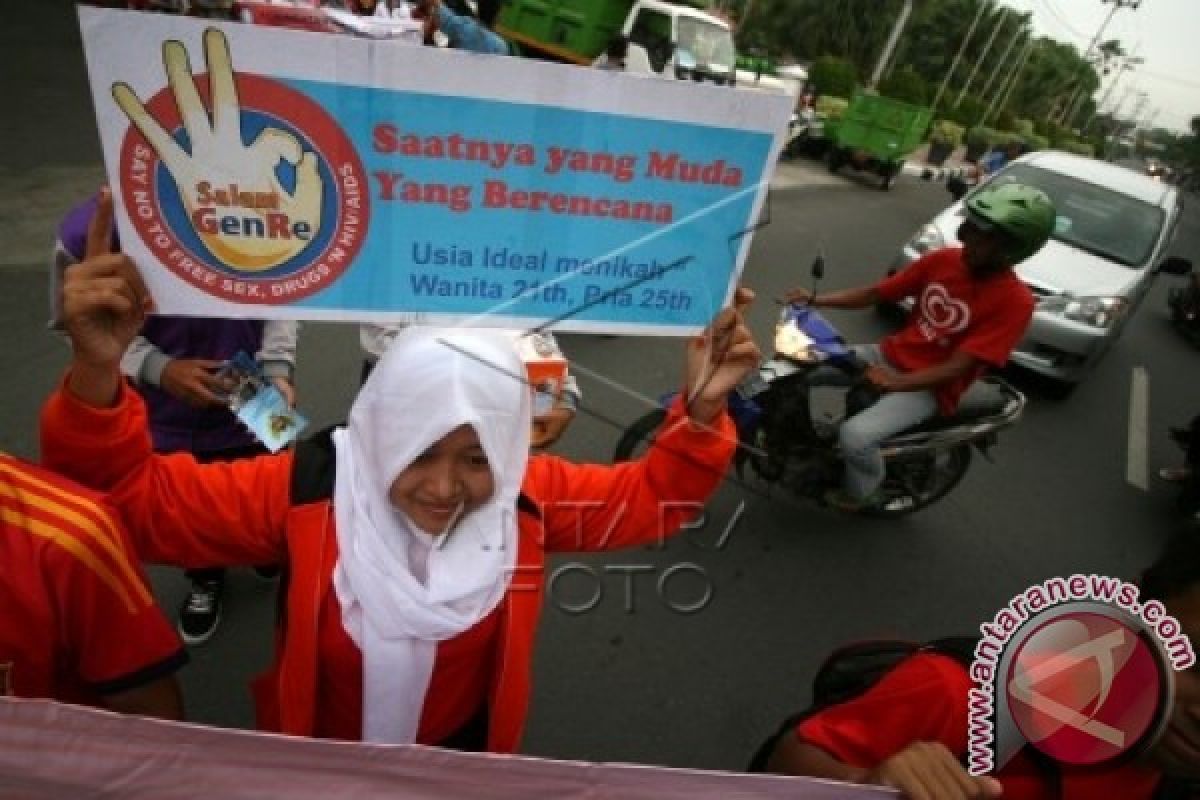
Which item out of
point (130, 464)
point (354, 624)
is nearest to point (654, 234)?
point (354, 624)

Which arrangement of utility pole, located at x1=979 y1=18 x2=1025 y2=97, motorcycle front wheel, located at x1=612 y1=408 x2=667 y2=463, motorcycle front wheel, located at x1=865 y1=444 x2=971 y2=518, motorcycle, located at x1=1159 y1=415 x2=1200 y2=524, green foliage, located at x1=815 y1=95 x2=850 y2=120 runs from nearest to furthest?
1. motorcycle front wheel, located at x1=612 y1=408 x2=667 y2=463
2. motorcycle front wheel, located at x1=865 y1=444 x2=971 y2=518
3. motorcycle, located at x1=1159 y1=415 x2=1200 y2=524
4. green foliage, located at x1=815 y1=95 x2=850 y2=120
5. utility pole, located at x1=979 y1=18 x2=1025 y2=97

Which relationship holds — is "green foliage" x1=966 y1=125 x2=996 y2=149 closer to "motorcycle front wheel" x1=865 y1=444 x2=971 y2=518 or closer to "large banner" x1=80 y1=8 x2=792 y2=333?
"motorcycle front wheel" x1=865 y1=444 x2=971 y2=518

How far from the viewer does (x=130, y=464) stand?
1182 millimetres

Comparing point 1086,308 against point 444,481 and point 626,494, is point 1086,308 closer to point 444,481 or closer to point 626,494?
point 626,494

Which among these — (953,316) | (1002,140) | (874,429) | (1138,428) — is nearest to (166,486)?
(874,429)

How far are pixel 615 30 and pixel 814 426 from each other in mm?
10127

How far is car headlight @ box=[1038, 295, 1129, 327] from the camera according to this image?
18.9ft

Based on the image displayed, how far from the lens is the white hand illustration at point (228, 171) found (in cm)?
95

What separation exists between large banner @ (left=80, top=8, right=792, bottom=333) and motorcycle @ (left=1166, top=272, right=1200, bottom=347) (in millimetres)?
11290

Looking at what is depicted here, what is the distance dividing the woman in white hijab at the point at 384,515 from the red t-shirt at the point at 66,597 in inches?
4.0

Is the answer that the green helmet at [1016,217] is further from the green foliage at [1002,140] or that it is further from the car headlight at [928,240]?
the green foliage at [1002,140]

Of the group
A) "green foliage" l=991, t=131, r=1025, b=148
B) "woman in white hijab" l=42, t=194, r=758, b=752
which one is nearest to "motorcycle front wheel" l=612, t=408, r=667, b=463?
"woman in white hijab" l=42, t=194, r=758, b=752

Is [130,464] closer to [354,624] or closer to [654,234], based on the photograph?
[354,624]

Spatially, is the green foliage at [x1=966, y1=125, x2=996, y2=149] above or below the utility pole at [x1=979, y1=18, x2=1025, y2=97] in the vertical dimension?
below
